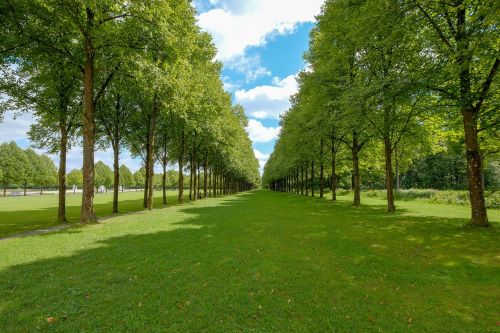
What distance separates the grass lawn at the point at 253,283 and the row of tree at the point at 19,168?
90471 mm

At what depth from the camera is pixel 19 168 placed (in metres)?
80.3

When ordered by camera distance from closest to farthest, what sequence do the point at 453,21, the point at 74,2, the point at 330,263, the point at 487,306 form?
the point at 487,306, the point at 330,263, the point at 74,2, the point at 453,21

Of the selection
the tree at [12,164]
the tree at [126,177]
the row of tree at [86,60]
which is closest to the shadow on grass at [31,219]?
the row of tree at [86,60]

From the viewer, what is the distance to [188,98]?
20.0 m

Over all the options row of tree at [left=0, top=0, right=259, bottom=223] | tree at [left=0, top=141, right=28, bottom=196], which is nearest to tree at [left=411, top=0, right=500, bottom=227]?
row of tree at [left=0, top=0, right=259, bottom=223]

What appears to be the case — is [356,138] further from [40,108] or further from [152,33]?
[40,108]

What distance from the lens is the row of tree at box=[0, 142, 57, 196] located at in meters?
77.8

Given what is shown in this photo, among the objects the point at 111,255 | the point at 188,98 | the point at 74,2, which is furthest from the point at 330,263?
the point at 188,98

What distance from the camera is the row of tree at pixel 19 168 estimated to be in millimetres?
77750

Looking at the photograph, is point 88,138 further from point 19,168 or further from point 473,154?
point 19,168

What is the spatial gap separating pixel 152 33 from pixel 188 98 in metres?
6.35

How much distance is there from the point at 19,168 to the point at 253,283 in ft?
333

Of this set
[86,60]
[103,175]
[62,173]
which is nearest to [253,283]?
[86,60]

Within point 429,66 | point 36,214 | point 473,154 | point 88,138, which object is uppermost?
point 429,66
